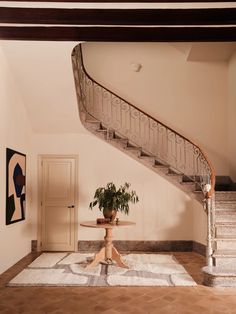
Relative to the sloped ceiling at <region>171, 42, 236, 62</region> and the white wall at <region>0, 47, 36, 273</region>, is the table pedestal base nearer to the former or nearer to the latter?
the white wall at <region>0, 47, 36, 273</region>

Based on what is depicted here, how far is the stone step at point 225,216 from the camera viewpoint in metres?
6.34

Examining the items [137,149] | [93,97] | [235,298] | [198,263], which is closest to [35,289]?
[235,298]

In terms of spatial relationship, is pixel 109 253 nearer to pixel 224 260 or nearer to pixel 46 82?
pixel 224 260

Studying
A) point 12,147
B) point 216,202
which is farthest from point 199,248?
point 12,147

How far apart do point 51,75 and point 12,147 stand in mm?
1379

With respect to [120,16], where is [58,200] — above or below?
below

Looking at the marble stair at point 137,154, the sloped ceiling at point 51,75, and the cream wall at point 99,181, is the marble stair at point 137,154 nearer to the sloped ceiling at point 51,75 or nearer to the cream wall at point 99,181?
the cream wall at point 99,181

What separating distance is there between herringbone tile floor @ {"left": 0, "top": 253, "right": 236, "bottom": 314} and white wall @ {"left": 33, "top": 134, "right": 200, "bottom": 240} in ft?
9.41

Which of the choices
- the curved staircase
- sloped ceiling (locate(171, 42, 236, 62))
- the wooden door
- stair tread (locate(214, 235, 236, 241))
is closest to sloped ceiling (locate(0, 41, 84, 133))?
the curved staircase

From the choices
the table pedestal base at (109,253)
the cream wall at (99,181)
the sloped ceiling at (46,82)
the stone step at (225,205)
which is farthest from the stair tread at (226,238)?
the sloped ceiling at (46,82)

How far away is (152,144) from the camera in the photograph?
28.7 feet

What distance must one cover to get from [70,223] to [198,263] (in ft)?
9.07

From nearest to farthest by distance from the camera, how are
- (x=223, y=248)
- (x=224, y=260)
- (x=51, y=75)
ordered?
(x=224, y=260), (x=223, y=248), (x=51, y=75)

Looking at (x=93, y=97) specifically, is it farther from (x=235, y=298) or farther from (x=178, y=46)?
(x=235, y=298)
